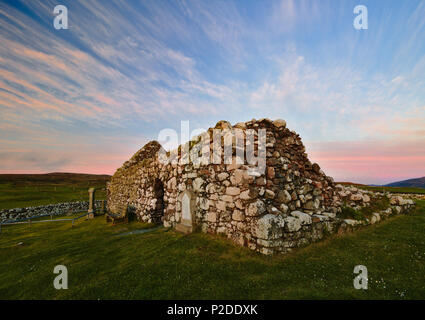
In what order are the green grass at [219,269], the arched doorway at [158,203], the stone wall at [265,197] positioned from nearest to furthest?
the green grass at [219,269], the stone wall at [265,197], the arched doorway at [158,203]

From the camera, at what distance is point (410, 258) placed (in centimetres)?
493

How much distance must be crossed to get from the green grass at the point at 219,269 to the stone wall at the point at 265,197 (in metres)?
0.48

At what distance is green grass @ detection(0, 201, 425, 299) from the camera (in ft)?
12.1

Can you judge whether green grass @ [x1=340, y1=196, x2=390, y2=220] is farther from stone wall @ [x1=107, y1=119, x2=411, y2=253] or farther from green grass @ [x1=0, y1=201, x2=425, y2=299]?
green grass @ [x1=0, y1=201, x2=425, y2=299]

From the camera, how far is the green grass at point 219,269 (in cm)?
370

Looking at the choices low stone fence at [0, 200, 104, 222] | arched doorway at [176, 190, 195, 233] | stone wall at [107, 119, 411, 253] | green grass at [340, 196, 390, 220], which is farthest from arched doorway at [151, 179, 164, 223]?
low stone fence at [0, 200, 104, 222]

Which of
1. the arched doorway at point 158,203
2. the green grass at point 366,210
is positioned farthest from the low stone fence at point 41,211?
the green grass at point 366,210

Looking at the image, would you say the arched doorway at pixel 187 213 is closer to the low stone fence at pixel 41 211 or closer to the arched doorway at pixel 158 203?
the arched doorway at pixel 158 203

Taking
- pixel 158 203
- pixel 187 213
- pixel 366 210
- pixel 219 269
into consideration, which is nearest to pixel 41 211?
pixel 158 203

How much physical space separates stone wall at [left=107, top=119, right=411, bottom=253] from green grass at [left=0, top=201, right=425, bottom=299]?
48 cm

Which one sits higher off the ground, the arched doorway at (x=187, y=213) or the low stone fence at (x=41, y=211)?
the arched doorway at (x=187, y=213)
